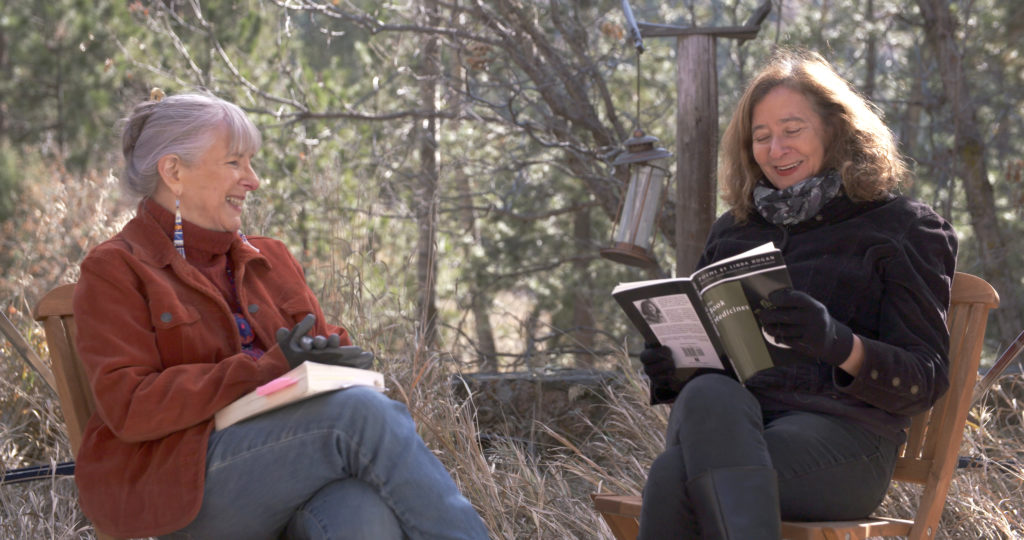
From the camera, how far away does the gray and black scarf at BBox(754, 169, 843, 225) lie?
234 cm

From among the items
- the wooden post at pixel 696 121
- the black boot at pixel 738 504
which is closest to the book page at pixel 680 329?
the black boot at pixel 738 504

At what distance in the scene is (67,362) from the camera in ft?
7.22

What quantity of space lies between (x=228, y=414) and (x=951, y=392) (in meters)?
1.55

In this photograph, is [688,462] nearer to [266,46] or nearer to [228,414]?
[228,414]

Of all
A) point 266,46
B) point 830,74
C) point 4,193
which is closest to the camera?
point 830,74

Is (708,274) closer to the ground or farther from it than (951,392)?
farther from it

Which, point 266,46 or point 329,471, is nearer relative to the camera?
point 329,471

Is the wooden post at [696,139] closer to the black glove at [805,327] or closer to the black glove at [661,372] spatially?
the black glove at [661,372]

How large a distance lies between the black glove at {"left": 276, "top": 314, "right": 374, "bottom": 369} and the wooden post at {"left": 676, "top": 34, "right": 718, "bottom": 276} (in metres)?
1.67

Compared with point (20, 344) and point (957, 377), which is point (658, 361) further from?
point (20, 344)

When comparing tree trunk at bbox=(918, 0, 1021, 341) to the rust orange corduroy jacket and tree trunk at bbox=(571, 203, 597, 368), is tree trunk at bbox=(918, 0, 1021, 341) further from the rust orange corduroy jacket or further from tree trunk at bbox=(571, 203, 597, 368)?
the rust orange corduroy jacket

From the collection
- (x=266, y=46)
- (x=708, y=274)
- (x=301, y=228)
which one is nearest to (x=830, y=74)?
(x=708, y=274)

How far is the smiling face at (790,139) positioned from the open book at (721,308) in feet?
1.80

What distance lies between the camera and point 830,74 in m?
2.52
